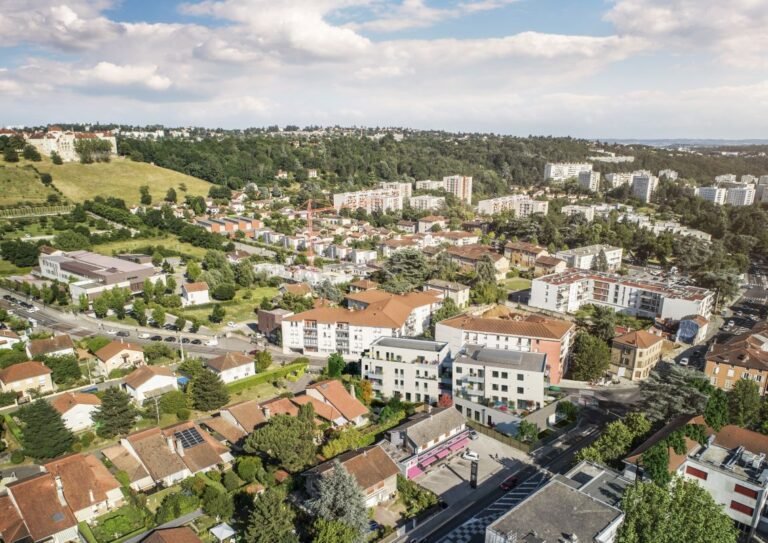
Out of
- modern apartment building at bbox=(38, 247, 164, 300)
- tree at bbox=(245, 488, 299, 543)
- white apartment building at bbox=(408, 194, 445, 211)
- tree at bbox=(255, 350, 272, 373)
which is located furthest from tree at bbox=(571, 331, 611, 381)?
white apartment building at bbox=(408, 194, 445, 211)

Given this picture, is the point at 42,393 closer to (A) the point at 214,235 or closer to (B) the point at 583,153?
(A) the point at 214,235

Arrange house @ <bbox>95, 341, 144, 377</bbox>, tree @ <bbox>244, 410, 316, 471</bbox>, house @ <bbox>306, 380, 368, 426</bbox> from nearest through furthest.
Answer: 1. tree @ <bbox>244, 410, 316, 471</bbox>
2. house @ <bbox>306, 380, 368, 426</bbox>
3. house @ <bbox>95, 341, 144, 377</bbox>

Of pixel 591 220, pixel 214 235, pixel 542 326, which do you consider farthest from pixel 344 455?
pixel 591 220

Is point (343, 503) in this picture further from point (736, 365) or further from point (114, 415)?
point (736, 365)

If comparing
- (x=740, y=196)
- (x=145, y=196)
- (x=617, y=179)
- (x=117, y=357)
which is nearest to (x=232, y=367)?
(x=117, y=357)

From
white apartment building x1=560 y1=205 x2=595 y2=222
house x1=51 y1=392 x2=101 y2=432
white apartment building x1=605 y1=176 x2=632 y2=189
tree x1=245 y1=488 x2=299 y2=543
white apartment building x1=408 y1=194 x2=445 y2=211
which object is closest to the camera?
tree x1=245 y1=488 x2=299 y2=543

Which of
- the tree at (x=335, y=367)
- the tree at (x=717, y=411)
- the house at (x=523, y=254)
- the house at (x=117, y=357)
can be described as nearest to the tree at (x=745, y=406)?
the tree at (x=717, y=411)

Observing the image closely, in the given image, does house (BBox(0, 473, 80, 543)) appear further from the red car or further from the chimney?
the red car
